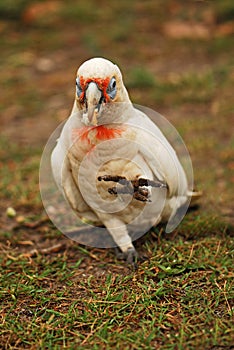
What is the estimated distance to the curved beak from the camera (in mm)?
2428

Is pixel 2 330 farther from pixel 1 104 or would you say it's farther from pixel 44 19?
pixel 44 19

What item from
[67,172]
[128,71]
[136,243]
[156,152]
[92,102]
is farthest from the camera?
[128,71]

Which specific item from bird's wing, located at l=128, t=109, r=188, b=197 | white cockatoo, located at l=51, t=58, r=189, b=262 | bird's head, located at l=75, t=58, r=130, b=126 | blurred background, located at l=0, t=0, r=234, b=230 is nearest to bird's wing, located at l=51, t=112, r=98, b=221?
white cockatoo, located at l=51, t=58, r=189, b=262

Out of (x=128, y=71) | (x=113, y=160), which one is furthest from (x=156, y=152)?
(x=128, y=71)

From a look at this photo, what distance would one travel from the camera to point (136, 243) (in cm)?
314

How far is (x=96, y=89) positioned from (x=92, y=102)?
6 cm

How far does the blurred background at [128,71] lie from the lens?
4.29 meters

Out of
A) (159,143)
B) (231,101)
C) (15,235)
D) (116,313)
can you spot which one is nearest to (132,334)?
(116,313)

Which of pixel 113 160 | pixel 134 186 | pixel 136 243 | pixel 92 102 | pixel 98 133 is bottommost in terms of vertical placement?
pixel 136 243

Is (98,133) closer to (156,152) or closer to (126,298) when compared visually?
(156,152)

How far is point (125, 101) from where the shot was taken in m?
2.70

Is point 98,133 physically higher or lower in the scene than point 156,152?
higher

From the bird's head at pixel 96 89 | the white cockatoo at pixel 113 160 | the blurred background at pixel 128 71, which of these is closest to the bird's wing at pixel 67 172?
the white cockatoo at pixel 113 160

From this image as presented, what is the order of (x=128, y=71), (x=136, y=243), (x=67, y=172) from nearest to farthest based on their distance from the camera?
(x=67, y=172) → (x=136, y=243) → (x=128, y=71)
